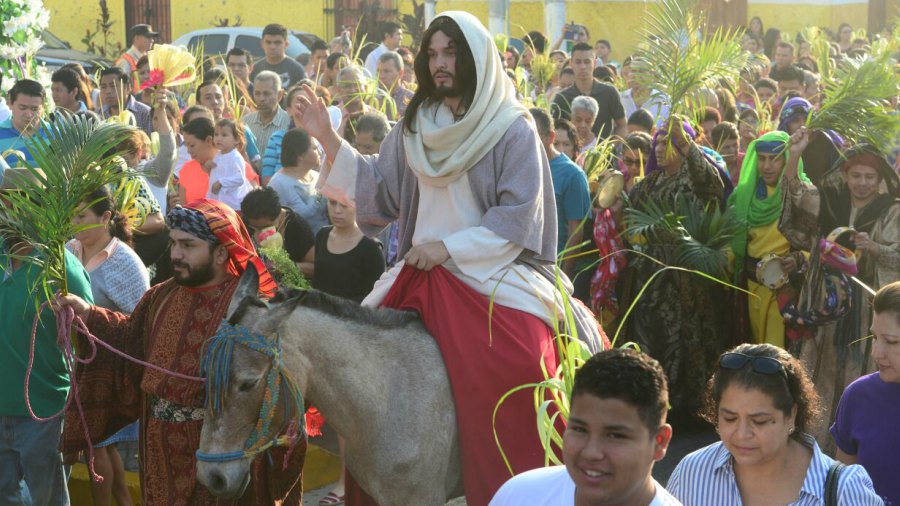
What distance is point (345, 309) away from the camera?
5047 mm

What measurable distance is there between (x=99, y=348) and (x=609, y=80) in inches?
458

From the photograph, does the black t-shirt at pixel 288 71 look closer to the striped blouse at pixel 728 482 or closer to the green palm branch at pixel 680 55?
the green palm branch at pixel 680 55

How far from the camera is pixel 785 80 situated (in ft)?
47.8

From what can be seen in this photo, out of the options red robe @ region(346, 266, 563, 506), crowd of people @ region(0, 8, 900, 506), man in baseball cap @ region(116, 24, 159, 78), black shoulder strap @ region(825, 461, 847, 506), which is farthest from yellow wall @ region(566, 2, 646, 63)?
black shoulder strap @ region(825, 461, 847, 506)

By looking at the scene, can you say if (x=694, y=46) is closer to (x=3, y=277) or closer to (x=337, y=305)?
(x=337, y=305)

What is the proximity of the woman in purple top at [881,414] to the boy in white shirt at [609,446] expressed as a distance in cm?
193

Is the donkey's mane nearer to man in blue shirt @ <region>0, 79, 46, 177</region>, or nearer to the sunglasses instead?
the sunglasses

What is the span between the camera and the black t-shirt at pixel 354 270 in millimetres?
7535

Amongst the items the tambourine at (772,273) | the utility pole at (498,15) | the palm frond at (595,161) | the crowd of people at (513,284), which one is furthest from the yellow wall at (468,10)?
the tambourine at (772,273)

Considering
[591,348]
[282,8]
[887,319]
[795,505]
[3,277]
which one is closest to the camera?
[795,505]

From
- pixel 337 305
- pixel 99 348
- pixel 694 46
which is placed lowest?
pixel 99 348

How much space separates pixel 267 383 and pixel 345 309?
0.45 metres

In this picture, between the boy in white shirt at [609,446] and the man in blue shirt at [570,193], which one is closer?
the boy in white shirt at [609,446]

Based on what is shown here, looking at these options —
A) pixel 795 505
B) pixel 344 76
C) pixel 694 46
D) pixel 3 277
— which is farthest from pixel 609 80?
pixel 795 505
